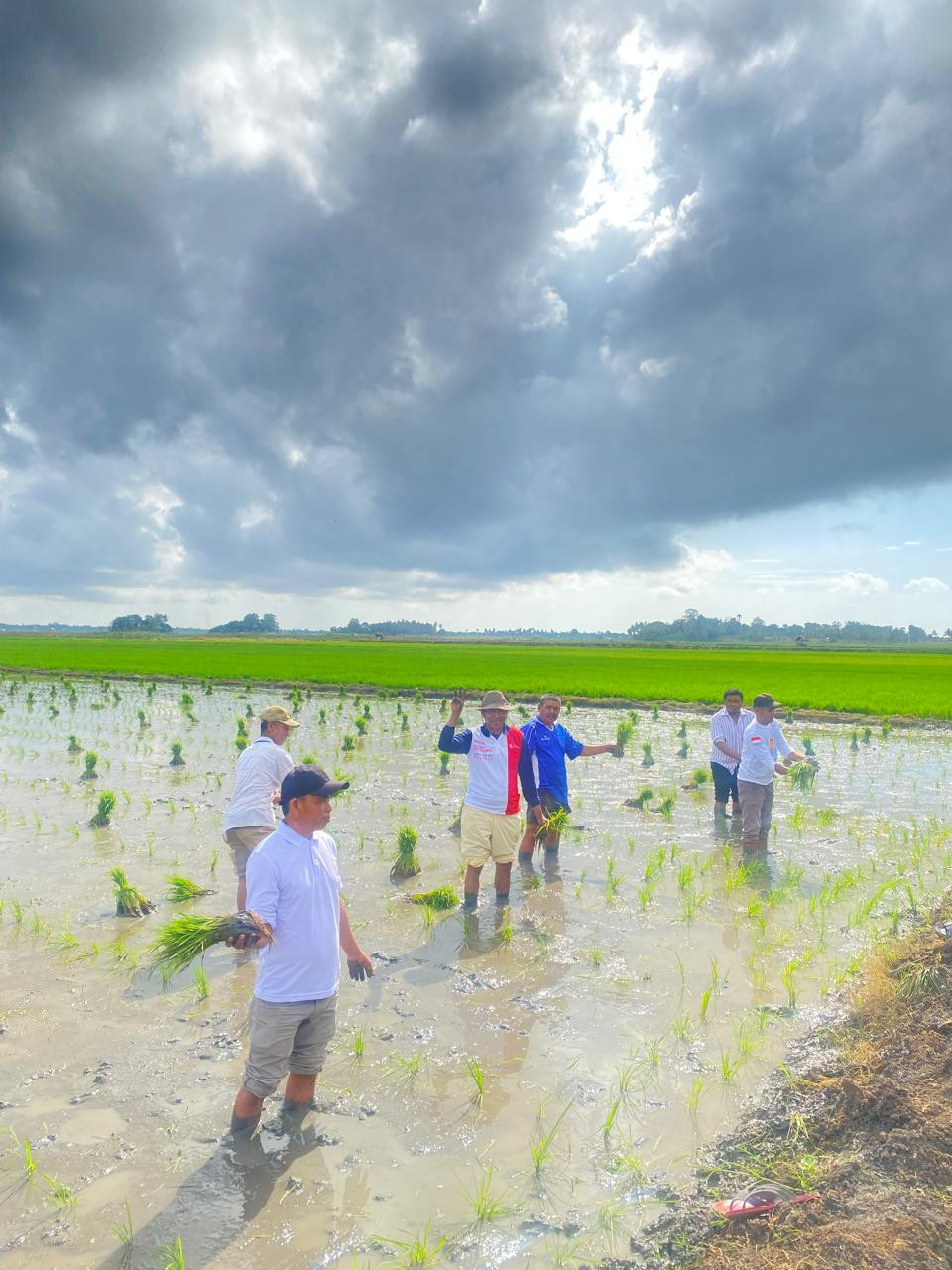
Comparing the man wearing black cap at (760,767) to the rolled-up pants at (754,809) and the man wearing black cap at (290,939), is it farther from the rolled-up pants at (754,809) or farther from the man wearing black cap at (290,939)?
the man wearing black cap at (290,939)

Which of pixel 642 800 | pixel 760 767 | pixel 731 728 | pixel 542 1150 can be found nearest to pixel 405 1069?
pixel 542 1150

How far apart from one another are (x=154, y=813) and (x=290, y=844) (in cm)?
763

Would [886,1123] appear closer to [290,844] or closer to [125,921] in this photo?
[290,844]

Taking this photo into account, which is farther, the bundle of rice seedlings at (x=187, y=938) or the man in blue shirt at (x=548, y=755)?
the man in blue shirt at (x=548, y=755)

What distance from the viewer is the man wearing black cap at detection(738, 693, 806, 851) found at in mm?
8164

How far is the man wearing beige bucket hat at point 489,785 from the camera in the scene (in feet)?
21.7

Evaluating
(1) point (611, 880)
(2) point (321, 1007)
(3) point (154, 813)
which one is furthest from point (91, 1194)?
(3) point (154, 813)

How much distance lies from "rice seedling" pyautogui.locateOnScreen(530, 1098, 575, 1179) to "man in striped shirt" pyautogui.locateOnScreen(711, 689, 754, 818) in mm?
5977

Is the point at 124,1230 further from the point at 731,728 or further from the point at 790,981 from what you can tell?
the point at 731,728

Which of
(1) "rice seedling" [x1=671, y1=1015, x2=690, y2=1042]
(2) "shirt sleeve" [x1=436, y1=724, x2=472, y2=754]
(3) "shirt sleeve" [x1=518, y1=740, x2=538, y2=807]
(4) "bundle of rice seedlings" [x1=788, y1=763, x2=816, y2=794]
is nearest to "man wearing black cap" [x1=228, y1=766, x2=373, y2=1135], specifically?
(1) "rice seedling" [x1=671, y1=1015, x2=690, y2=1042]

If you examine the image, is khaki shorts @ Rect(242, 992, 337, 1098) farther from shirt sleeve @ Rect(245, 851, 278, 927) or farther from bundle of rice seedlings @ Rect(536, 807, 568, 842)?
bundle of rice seedlings @ Rect(536, 807, 568, 842)

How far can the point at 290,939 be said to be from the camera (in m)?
3.60

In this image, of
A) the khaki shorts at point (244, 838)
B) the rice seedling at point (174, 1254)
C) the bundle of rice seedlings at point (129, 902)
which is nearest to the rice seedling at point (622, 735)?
the khaki shorts at point (244, 838)

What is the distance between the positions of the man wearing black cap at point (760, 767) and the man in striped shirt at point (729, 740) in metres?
0.70
